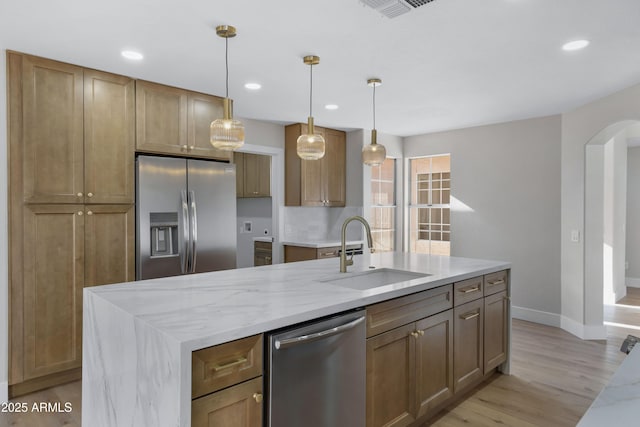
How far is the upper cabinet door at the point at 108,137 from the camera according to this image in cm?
308

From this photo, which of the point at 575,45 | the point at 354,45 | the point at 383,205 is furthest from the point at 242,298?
the point at 383,205

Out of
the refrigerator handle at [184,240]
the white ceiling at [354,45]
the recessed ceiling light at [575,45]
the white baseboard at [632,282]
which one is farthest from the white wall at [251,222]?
the white baseboard at [632,282]

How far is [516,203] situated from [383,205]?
5.93 ft

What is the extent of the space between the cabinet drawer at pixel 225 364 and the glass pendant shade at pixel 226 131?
4.10 feet

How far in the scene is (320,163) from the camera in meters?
5.23

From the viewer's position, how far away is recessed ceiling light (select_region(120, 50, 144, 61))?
2.77 meters

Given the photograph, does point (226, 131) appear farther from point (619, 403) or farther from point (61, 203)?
point (619, 403)

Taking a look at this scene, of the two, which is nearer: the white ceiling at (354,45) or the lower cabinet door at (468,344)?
the white ceiling at (354,45)

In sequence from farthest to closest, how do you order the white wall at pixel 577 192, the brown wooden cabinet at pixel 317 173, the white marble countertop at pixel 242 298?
the brown wooden cabinet at pixel 317 173
the white wall at pixel 577 192
the white marble countertop at pixel 242 298

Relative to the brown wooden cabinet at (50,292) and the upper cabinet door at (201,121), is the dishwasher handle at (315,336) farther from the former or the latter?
the upper cabinet door at (201,121)

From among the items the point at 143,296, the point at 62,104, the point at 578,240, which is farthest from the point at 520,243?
the point at 62,104

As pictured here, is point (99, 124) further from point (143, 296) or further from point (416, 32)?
point (416, 32)

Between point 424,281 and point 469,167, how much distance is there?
11.3ft

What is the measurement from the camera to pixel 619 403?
82 centimetres
